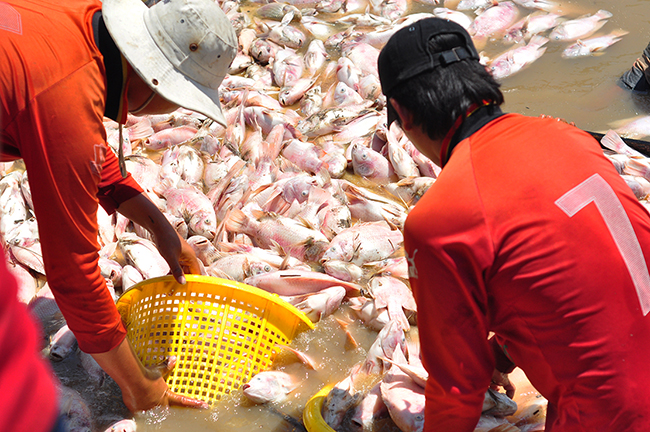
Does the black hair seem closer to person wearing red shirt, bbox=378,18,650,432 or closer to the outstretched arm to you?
person wearing red shirt, bbox=378,18,650,432

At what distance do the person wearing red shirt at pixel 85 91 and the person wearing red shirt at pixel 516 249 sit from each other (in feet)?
2.19

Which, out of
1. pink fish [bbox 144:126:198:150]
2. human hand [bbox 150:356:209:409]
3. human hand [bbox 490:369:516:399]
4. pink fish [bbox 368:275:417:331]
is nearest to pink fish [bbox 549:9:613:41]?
pink fish [bbox 144:126:198:150]

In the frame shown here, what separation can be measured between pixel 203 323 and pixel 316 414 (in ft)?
2.52

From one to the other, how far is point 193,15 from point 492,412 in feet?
6.49

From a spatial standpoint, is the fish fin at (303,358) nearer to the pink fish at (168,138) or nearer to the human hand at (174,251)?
the human hand at (174,251)

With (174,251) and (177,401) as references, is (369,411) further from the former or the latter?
(174,251)

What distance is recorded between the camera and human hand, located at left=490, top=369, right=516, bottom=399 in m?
2.33

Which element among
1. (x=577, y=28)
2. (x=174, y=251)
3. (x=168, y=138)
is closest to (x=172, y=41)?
(x=174, y=251)

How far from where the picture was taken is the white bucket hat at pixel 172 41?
1668 millimetres

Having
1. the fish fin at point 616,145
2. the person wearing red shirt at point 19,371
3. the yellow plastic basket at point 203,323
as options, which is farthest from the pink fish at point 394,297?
the fish fin at point 616,145

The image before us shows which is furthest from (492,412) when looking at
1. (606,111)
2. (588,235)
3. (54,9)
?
(606,111)

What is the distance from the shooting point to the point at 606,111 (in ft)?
15.7

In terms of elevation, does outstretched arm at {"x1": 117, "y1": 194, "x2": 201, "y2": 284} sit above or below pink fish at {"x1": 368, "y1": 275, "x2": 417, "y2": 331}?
above

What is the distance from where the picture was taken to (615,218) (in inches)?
55.9
